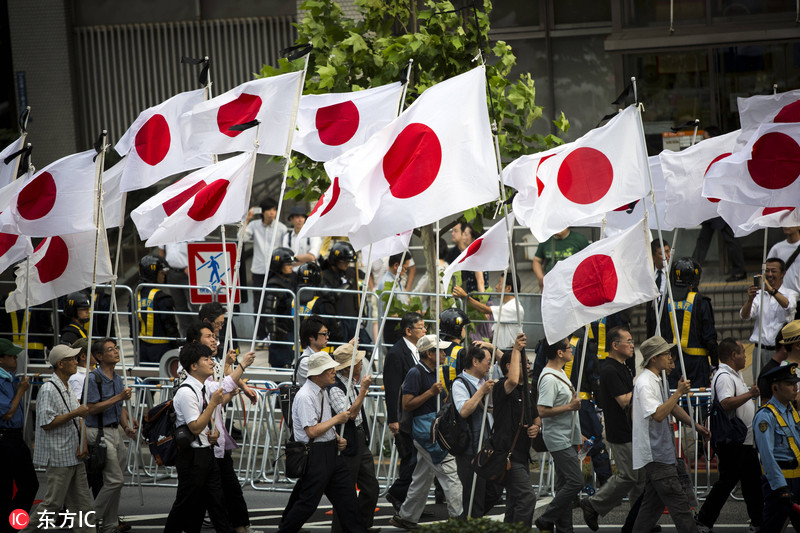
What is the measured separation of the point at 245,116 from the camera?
34.4ft

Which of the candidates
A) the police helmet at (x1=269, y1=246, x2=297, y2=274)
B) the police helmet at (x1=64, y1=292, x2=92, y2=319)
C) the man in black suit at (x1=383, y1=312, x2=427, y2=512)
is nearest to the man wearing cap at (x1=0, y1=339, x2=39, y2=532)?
the police helmet at (x1=64, y1=292, x2=92, y2=319)

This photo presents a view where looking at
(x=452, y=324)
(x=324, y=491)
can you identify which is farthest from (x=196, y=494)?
(x=452, y=324)

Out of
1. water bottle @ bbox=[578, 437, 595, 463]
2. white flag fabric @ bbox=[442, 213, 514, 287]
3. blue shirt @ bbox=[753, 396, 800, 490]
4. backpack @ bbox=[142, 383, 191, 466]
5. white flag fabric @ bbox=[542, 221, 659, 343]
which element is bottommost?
water bottle @ bbox=[578, 437, 595, 463]

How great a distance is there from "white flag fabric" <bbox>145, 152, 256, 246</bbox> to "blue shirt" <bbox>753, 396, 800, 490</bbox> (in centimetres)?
486

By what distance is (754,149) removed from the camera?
32.2ft

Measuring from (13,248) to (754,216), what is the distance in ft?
24.0

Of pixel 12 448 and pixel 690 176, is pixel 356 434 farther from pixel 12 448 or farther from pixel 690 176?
pixel 690 176

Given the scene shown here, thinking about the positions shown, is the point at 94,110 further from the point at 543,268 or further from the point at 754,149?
the point at 754,149

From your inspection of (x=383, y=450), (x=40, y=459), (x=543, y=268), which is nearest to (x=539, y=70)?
(x=543, y=268)

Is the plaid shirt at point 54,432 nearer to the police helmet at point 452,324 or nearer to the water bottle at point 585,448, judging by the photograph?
the police helmet at point 452,324

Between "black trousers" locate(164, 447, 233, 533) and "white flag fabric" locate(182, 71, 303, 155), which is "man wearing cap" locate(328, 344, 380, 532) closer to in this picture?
"black trousers" locate(164, 447, 233, 533)

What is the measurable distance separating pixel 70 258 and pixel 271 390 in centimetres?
252

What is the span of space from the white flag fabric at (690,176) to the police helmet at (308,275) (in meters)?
4.46

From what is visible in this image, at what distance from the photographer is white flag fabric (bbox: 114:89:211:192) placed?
35.3 ft
